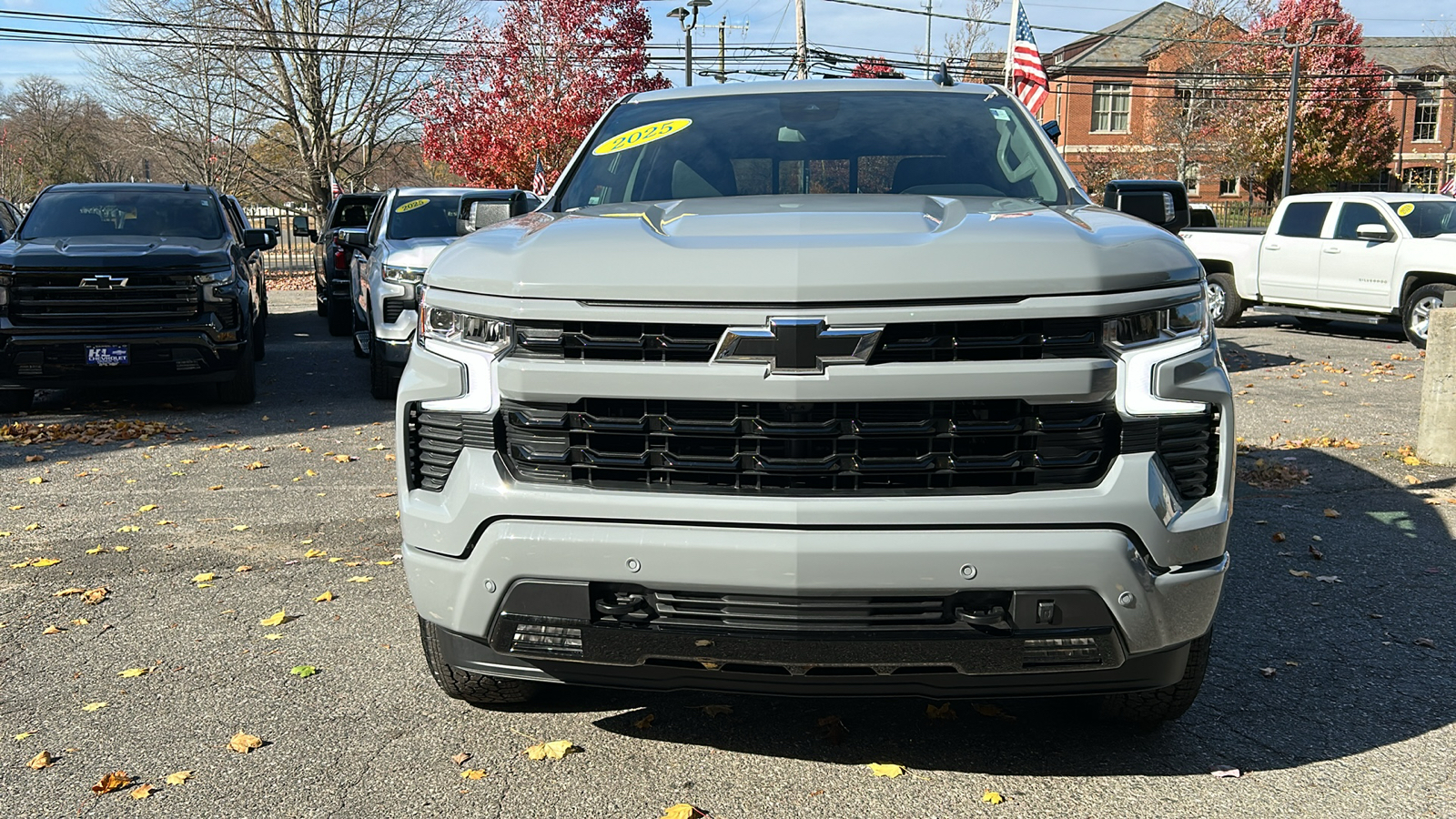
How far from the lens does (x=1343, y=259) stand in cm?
1580

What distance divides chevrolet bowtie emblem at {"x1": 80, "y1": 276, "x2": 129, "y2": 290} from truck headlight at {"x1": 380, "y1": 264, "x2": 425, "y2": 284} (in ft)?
6.66

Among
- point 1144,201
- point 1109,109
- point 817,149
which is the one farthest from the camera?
point 1109,109

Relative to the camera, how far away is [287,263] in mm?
36562

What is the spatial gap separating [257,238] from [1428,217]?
13681mm

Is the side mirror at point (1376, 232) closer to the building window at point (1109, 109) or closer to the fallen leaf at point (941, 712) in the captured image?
the fallen leaf at point (941, 712)

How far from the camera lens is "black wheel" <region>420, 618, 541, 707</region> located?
3.62 metres

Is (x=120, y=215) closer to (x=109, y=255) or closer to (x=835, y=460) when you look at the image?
(x=109, y=255)

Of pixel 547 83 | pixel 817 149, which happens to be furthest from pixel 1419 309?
pixel 547 83

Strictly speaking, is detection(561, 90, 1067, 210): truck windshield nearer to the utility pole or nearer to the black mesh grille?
the black mesh grille

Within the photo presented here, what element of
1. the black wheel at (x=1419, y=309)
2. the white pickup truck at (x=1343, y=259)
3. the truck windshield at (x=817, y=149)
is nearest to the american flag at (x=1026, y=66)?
the white pickup truck at (x=1343, y=259)

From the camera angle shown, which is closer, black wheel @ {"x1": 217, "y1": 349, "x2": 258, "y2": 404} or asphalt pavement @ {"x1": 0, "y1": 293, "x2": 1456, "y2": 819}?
asphalt pavement @ {"x1": 0, "y1": 293, "x2": 1456, "y2": 819}

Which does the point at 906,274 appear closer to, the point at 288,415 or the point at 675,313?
the point at 675,313

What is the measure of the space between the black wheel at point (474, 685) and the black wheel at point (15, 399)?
8.71 metres

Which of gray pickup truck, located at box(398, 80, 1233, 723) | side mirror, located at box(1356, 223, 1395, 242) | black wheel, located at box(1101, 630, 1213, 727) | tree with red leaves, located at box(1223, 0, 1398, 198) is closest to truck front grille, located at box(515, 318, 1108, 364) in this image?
gray pickup truck, located at box(398, 80, 1233, 723)
